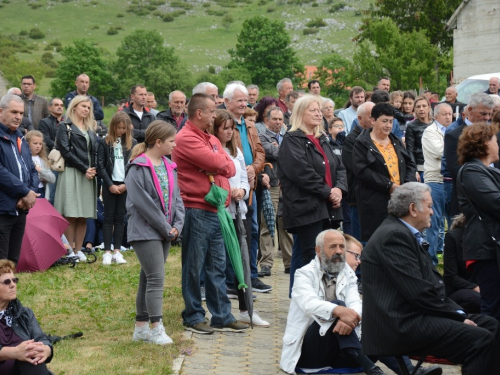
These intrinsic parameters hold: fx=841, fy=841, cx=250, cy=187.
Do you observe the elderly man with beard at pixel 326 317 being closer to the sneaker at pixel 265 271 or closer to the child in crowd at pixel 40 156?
the sneaker at pixel 265 271

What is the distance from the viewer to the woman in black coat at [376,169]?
9117mm

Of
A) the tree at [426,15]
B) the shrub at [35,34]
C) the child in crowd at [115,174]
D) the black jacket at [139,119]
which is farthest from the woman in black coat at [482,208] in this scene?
the shrub at [35,34]

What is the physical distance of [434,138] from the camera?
11492 mm

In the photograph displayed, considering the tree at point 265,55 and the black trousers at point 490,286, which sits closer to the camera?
the black trousers at point 490,286

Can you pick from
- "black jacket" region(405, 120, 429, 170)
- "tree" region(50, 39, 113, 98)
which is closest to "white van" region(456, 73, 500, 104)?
"black jacket" region(405, 120, 429, 170)

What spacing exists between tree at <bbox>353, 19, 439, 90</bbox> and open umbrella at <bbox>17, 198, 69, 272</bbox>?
36117 mm

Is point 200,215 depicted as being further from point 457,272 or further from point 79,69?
point 79,69

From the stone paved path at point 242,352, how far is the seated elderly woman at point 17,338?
Answer: 1312 mm

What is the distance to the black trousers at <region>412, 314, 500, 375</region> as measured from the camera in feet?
19.1

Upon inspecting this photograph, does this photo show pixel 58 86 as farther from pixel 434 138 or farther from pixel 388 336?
pixel 388 336

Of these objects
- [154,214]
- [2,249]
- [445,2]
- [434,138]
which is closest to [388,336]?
[154,214]

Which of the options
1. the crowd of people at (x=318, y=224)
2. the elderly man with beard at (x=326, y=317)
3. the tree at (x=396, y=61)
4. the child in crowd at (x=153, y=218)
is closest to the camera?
the crowd of people at (x=318, y=224)

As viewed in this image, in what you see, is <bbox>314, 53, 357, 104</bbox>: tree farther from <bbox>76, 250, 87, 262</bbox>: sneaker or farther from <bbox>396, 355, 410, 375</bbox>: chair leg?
<bbox>396, 355, 410, 375</bbox>: chair leg

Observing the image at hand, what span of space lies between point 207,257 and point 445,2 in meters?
58.9
